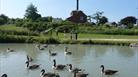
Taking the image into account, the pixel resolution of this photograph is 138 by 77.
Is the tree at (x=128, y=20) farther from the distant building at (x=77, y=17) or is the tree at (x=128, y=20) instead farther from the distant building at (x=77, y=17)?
the distant building at (x=77, y=17)

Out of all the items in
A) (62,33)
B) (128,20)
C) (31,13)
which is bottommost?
(62,33)

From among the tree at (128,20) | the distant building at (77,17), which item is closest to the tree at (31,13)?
the distant building at (77,17)

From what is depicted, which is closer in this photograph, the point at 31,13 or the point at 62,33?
the point at 62,33

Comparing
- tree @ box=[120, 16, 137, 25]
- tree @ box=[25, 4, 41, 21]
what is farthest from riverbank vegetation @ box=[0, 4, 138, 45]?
tree @ box=[120, 16, 137, 25]

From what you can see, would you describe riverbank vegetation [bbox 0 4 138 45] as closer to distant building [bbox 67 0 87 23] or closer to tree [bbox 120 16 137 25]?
distant building [bbox 67 0 87 23]

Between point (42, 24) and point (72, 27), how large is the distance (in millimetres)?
5533

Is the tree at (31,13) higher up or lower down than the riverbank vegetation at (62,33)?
higher up

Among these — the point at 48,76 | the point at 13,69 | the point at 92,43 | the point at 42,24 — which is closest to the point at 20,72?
the point at 13,69

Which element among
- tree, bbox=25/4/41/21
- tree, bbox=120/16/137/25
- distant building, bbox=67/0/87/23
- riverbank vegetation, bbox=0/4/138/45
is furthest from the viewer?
tree, bbox=120/16/137/25

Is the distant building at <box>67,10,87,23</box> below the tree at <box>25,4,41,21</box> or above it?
below

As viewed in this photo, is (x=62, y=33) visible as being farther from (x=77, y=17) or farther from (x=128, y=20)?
(x=128, y=20)

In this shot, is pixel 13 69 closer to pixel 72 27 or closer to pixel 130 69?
pixel 130 69

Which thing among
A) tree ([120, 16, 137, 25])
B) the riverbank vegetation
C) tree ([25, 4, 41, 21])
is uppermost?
tree ([25, 4, 41, 21])

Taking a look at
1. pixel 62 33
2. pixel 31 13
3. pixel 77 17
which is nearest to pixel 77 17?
pixel 77 17
